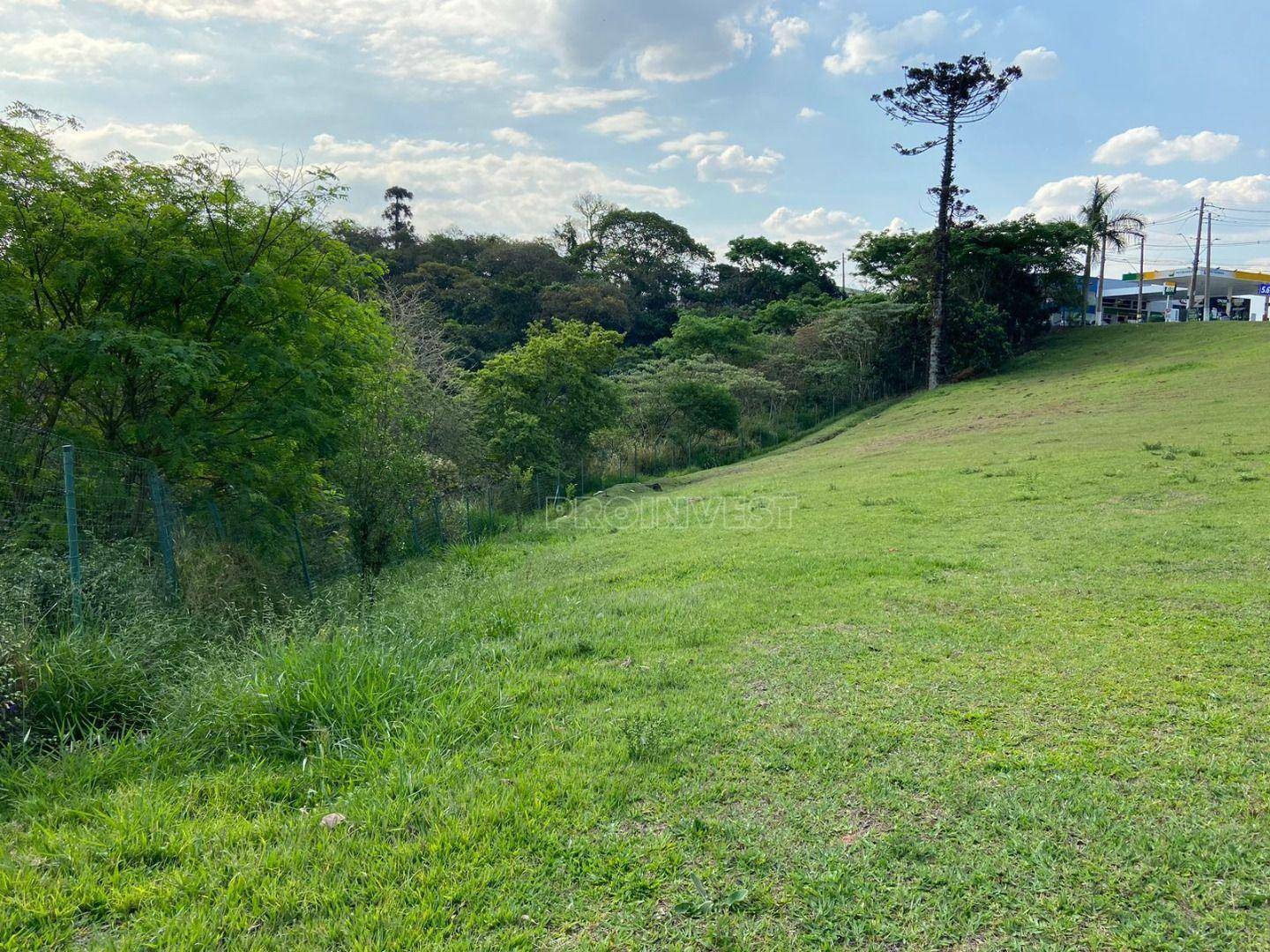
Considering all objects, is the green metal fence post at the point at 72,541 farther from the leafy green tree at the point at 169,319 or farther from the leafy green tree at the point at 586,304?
the leafy green tree at the point at 586,304

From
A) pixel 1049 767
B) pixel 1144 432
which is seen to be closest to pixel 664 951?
pixel 1049 767

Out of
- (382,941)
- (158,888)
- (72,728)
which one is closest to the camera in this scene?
(382,941)

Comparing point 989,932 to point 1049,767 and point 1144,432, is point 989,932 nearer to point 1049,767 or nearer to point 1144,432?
point 1049,767

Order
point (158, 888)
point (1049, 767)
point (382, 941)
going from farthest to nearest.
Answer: point (1049, 767) < point (158, 888) < point (382, 941)

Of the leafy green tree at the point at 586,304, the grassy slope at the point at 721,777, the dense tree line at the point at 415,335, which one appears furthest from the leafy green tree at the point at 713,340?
the grassy slope at the point at 721,777

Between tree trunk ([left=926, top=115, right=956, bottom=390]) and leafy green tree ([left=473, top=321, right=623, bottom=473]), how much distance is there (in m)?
15.5

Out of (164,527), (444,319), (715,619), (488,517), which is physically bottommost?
(488,517)

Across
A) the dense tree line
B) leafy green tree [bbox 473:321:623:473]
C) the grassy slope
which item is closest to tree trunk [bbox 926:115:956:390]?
the dense tree line

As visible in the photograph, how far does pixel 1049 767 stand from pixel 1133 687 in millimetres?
1146

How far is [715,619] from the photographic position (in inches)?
220

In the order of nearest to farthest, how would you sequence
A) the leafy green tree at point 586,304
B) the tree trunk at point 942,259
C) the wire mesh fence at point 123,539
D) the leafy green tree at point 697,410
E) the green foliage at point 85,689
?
the green foliage at point 85,689
the wire mesh fence at point 123,539
the leafy green tree at point 697,410
the tree trunk at point 942,259
the leafy green tree at point 586,304

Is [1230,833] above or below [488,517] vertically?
above

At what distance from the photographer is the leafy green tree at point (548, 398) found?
2120 centimetres

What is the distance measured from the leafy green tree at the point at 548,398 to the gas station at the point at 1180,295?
36.6m
